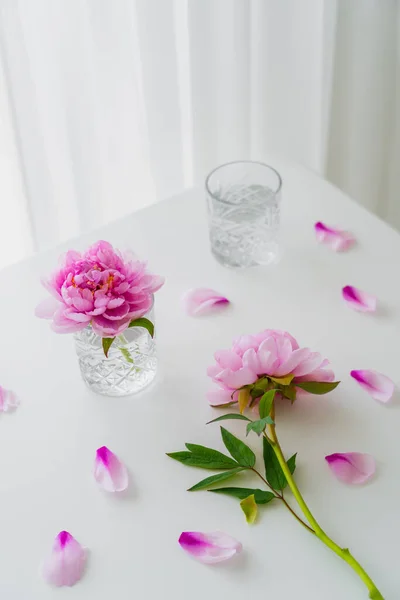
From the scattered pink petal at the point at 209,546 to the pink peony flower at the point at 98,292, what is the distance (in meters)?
0.20

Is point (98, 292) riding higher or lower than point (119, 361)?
higher

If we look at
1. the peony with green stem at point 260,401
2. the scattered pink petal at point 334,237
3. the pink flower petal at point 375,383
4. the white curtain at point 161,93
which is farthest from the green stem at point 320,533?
the white curtain at point 161,93

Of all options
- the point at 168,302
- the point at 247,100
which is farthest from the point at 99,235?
the point at 247,100

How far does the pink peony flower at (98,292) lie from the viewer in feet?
2.41

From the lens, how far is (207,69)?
1.38 metres

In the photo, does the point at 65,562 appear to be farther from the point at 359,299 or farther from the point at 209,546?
the point at 359,299

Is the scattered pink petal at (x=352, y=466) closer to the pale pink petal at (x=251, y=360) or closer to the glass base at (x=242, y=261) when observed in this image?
the pale pink petal at (x=251, y=360)

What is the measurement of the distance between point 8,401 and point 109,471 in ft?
0.52

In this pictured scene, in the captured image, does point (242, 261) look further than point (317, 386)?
Yes

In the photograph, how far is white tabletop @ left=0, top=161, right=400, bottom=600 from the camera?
68 centimetres

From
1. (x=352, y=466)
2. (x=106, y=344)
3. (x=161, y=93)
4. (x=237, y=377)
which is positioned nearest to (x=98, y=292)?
(x=106, y=344)

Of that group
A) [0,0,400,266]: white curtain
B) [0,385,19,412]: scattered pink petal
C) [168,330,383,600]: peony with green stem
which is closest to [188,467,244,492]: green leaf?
[168,330,383,600]: peony with green stem

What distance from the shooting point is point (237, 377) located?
0.76m

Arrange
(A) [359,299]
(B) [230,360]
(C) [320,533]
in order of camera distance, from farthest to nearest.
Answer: (A) [359,299]
(B) [230,360]
(C) [320,533]
